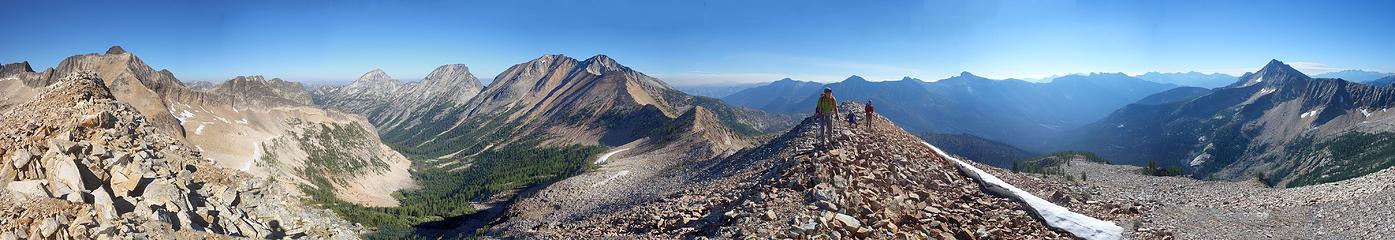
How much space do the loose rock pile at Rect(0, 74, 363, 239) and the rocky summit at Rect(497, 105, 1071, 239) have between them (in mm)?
16967

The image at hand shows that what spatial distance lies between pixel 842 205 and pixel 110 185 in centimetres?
3583

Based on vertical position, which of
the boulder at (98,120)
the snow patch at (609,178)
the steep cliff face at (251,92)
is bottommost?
the snow patch at (609,178)

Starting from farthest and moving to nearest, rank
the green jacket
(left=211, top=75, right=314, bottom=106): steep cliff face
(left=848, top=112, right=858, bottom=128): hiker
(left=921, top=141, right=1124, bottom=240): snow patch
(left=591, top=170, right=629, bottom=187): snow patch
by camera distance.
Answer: (left=211, top=75, right=314, bottom=106): steep cliff face → (left=591, top=170, right=629, bottom=187): snow patch → (left=848, top=112, right=858, bottom=128): hiker → the green jacket → (left=921, top=141, right=1124, bottom=240): snow patch

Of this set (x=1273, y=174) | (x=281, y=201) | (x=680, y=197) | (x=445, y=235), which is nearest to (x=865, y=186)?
(x=680, y=197)

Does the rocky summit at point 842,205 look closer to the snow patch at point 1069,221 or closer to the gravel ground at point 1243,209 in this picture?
the snow patch at point 1069,221

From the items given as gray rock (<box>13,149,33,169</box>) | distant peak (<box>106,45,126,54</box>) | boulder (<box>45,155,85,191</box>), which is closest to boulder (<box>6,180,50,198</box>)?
boulder (<box>45,155,85,191</box>)

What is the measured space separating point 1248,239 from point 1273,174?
200915mm

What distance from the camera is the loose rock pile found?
2411 centimetres

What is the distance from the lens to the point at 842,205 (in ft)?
80.7

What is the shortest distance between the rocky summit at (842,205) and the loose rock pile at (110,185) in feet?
55.7

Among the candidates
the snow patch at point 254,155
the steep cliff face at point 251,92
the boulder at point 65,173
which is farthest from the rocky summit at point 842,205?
the steep cliff face at point 251,92

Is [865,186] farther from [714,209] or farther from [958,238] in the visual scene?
[714,209]

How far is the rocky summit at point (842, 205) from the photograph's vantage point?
23.1 meters

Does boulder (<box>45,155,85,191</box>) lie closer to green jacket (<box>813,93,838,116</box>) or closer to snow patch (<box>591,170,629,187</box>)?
green jacket (<box>813,93,838,116</box>)
